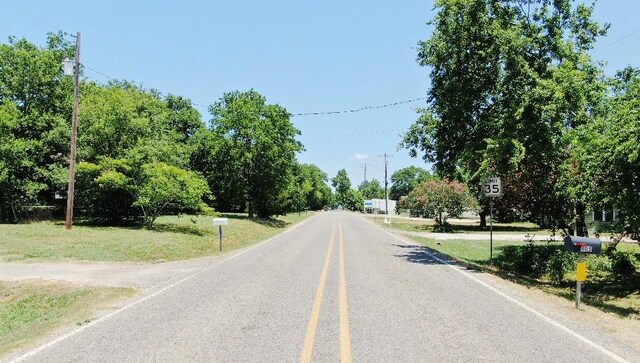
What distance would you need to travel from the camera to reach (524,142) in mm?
15656

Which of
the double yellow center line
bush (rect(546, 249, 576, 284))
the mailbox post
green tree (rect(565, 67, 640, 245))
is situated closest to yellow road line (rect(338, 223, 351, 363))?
the double yellow center line

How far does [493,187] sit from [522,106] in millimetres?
2927

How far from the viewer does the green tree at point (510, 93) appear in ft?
50.0

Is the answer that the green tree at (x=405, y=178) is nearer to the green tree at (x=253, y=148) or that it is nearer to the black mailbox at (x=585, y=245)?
the green tree at (x=253, y=148)

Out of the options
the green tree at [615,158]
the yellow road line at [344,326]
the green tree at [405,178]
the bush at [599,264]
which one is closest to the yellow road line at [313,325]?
the yellow road line at [344,326]

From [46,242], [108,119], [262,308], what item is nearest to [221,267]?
[262,308]

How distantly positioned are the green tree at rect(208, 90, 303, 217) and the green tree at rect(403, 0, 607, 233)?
3101 centimetres

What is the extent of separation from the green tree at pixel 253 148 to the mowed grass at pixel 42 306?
37183 millimetres

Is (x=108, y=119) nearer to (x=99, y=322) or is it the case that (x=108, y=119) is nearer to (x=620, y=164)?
(x=99, y=322)

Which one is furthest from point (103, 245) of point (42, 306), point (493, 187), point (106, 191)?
point (493, 187)

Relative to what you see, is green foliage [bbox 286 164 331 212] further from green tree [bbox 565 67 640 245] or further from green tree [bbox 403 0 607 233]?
green tree [bbox 565 67 640 245]

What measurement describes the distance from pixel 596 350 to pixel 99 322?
761cm

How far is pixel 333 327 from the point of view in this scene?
727 cm

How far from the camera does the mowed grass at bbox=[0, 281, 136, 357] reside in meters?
7.48
